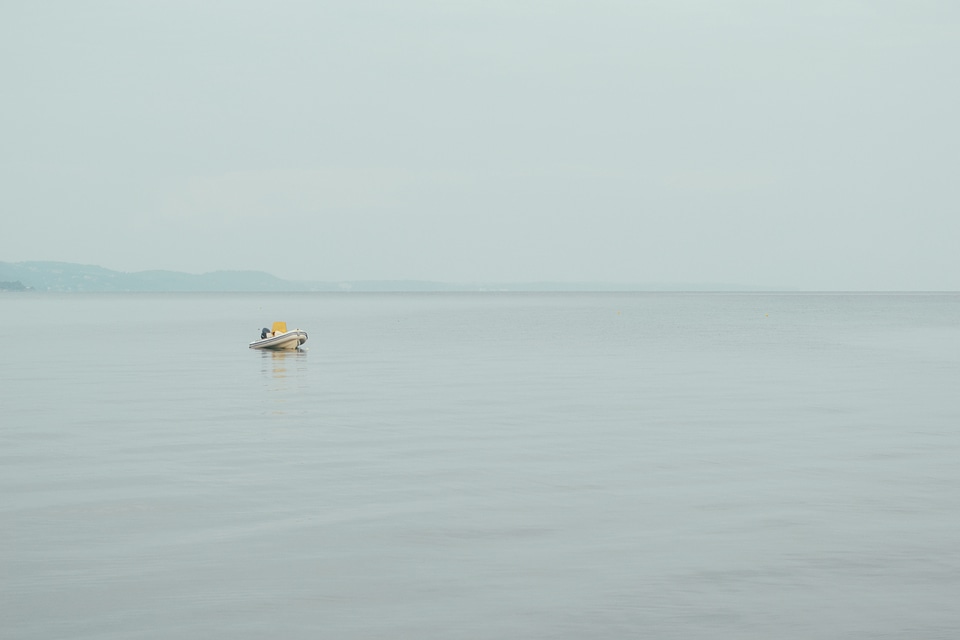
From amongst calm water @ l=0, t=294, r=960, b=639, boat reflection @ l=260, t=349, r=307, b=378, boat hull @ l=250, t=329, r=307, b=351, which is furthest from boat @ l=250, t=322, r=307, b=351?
calm water @ l=0, t=294, r=960, b=639

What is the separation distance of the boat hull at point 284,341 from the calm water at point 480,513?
23.3 metres

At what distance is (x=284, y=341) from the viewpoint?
59688 mm

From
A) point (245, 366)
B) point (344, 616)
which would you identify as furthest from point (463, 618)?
point (245, 366)

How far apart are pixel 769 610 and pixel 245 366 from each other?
40.4 m

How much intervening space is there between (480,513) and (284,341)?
149 feet

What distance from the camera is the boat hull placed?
2349 inches

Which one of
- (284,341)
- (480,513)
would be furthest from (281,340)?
(480,513)

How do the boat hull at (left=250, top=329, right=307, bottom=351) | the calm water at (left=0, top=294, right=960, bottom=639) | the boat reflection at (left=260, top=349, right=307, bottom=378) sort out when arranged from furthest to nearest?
the boat hull at (left=250, top=329, right=307, bottom=351), the boat reflection at (left=260, top=349, right=307, bottom=378), the calm water at (left=0, top=294, right=960, bottom=639)

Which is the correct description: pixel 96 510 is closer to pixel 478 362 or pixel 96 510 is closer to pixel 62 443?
pixel 62 443

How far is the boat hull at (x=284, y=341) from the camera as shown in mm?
59656

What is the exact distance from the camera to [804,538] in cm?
1407

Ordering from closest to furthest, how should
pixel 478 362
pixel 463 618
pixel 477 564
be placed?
pixel 463 618 → pixel 477 564 → pixel 478 362

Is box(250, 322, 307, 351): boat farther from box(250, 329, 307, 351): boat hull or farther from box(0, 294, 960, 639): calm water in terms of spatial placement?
box(0, 294, 960, 639): calm water

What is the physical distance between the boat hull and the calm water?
23265 millimetres
